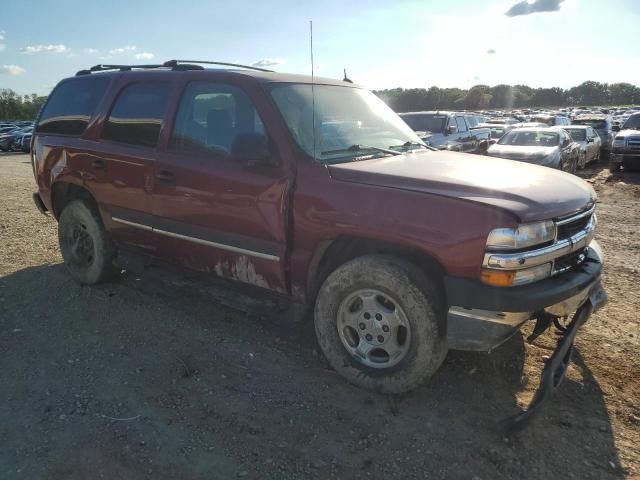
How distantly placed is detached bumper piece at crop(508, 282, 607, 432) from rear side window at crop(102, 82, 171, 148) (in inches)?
129

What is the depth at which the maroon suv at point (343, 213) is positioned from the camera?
2748 mm

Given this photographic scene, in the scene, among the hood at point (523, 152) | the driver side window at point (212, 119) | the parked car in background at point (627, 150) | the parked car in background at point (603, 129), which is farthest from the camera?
the parked car in background at point (603, 129)

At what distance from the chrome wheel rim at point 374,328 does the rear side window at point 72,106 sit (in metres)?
3.20

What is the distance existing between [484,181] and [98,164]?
3.35 meters

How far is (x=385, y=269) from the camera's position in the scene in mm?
2971

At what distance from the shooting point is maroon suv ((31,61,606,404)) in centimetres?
275

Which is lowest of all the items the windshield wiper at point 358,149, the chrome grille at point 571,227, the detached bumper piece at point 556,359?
the detached bumper piece at point 556,359

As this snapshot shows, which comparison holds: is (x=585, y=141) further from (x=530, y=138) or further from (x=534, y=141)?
(x=534, y=141)

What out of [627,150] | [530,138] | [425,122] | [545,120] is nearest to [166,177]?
[425,122]

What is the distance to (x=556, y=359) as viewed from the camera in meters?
2.96

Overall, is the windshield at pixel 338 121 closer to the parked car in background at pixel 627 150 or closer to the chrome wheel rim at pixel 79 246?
the chrome wheel rim at pixel 79 246

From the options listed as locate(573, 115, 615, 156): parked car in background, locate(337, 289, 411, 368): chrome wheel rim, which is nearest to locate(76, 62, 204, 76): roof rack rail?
locate(337, 289, 411, 368): chrome wheel rim

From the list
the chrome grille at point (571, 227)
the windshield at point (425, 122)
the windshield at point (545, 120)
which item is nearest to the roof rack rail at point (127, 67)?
the chrome grille at point (571, 227)

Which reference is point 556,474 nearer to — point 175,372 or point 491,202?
point 491,202
